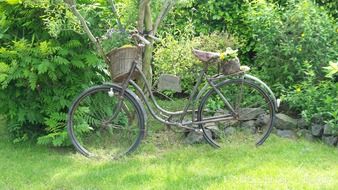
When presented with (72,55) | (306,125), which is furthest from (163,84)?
(306,125)

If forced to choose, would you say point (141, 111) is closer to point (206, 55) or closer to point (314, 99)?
point (206, 55)

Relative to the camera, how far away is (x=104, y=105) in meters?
5.30

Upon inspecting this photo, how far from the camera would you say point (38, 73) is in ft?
16.2

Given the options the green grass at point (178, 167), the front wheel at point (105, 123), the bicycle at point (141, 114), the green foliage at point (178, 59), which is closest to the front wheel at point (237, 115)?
the bicycle at point (141, 114)

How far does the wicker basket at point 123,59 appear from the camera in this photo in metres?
4.79

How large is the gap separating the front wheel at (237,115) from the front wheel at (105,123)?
71 cm

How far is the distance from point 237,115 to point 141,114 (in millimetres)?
989

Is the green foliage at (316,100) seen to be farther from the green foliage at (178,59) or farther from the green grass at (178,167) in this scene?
the green foliage at (178,59)

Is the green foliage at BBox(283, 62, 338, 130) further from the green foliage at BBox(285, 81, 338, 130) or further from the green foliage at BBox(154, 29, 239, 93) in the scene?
the green foliage at BBox(154, 29, 239, 93)

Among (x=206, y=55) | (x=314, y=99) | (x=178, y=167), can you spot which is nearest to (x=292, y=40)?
(x=314, y=99)

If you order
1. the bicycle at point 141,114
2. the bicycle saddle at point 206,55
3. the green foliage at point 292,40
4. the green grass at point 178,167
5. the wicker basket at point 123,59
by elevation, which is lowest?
the green grass at point 178,167

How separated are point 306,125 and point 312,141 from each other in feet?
0.82

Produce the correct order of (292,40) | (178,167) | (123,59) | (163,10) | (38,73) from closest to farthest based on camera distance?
1. (178,167)
2. (123,59)
3. (38,73)
4. (163,10)
5. (292,40)

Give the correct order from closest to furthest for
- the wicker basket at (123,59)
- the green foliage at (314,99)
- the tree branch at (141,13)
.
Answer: the wicker basket at (123,59) → the tree branch at (141,13) → the green foliage at (314,99)
